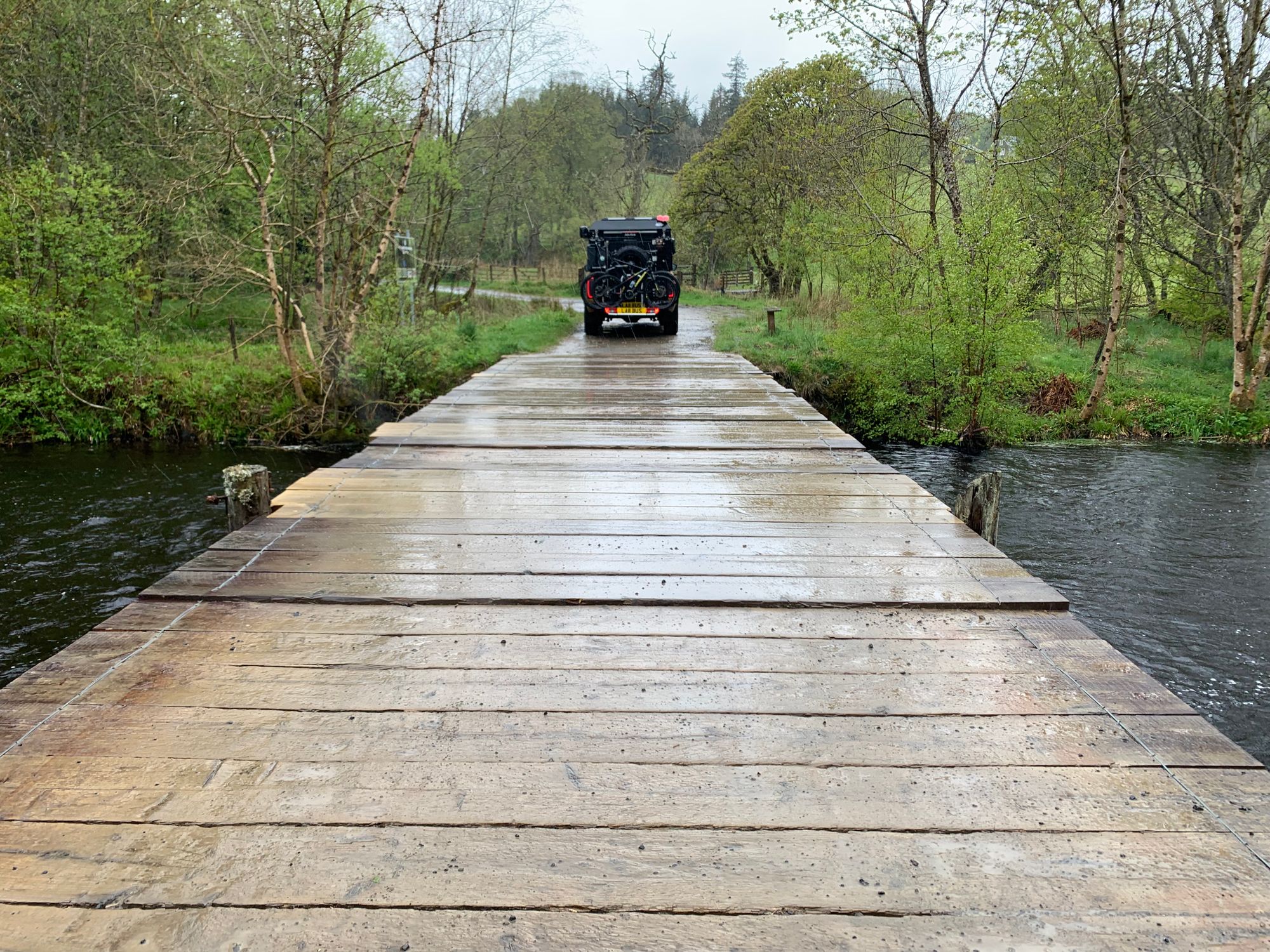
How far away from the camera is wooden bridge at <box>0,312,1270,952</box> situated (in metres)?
1.51

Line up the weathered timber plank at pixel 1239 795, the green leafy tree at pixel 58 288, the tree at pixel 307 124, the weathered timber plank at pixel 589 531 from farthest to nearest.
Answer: the green leafy tree at pixel 58 288 → the tree at pixel 307 124 → the weathered timber plank at pixel 589 531 → the weathered timber plank at pixel 1239 795

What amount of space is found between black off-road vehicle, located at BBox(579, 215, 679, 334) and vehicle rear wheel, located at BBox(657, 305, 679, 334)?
15 cm

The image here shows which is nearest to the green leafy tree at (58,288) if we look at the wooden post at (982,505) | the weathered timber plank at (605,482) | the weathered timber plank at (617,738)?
the weathered timber plank at (605,482)

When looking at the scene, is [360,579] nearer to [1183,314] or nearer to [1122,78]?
[1122,78]

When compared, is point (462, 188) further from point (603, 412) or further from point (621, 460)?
point (621, 460)

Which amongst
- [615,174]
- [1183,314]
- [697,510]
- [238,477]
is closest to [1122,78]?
[1183,314]

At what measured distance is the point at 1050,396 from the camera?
13352 mm

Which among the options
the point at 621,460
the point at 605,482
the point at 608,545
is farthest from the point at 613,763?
the point at 621,460

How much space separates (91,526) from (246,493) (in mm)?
6042

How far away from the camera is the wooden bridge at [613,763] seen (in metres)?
1.51

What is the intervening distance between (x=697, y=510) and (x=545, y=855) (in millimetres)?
2540

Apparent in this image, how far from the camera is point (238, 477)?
375 cm

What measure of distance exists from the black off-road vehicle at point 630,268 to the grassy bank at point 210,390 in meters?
2.21

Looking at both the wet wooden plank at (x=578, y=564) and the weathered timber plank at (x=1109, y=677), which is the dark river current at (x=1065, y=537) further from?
the weathered timber plank at (x=1109, y=677)
